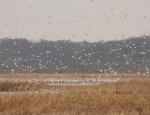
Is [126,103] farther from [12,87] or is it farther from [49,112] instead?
[12,87]

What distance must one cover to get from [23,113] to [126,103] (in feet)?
18.3

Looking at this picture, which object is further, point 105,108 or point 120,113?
point 105,108

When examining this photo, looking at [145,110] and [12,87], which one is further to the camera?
[12,87]

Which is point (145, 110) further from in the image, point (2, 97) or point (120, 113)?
point (2, 97)

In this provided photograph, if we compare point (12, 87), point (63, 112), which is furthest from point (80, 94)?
point (12, 87)

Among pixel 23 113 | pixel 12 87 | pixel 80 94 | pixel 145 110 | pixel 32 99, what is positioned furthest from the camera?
pixel 12 87

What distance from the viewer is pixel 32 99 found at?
19906 mm

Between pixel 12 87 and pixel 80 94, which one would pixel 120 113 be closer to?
pixel 80 94

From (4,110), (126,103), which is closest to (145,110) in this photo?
(126,103)

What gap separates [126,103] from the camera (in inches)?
787

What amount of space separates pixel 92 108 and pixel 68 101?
156cm

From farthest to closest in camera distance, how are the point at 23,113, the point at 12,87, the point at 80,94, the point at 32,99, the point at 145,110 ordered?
1. the point at 12,87
2. the point at 80,94
3. the point at 32,99
4. the point at 145,110
5. the point at 23,113

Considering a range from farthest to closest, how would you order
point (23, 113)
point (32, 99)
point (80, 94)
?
point (80, 94) < point (32, 99) < point (23, 113)

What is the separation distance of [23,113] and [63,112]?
1.78 metres
